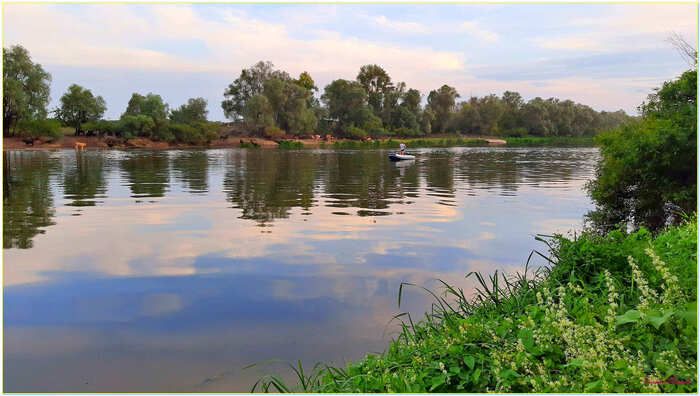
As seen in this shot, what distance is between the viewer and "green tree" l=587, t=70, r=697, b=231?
14.4m

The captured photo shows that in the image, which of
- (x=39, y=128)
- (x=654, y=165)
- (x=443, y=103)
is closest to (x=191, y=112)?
(x=39, y=128)

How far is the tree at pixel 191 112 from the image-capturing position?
94.1 metres

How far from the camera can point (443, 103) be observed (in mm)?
126062

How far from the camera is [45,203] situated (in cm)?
2028

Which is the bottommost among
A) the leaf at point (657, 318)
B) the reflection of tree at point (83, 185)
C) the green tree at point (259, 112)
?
the reflection of tree at point (83, 185)

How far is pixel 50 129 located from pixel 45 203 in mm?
59635

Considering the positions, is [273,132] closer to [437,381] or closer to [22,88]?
[22,88]

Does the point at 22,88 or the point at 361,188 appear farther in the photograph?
the point at 22,88

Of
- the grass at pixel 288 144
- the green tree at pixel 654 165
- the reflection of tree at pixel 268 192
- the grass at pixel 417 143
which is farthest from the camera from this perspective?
the grass at pixel 417 143

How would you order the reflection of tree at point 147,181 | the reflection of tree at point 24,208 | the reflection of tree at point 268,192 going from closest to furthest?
the reflection of tree at point 24,208, the reflection of tree at point 268,192, the reflection of tree at point 147,181

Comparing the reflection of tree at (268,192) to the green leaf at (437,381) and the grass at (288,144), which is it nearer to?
the green leaf at (437,381)

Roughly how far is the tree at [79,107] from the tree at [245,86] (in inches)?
1086

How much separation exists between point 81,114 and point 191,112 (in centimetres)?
1874

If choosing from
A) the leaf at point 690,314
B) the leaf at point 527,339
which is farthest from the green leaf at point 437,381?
the leaf at point 690,314
